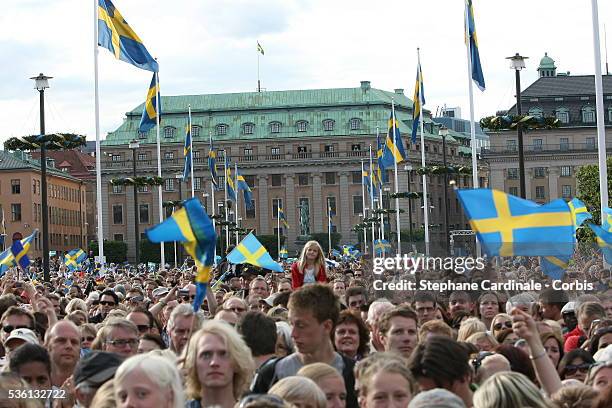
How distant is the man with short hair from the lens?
34.0 feet

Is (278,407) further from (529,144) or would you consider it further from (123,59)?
(529,144)

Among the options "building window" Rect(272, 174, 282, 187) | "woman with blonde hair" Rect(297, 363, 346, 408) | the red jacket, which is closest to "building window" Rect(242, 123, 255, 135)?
"building window" Rect(272, 174, 282, 187)

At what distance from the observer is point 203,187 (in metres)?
151

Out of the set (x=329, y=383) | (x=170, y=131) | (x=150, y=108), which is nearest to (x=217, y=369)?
(x=329, y=383)

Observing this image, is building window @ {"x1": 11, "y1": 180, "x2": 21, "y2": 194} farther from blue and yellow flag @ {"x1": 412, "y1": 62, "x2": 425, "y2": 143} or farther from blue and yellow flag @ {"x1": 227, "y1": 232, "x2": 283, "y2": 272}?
blue and yellow flag @ {"x1": 227, "y1": 232, "x2": 283, "y2": 272}

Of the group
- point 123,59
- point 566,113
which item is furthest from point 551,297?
point 566,113

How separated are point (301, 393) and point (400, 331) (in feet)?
9.60

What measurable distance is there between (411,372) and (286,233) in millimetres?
144579

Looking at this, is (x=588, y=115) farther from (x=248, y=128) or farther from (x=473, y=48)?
(x=473, y=48)

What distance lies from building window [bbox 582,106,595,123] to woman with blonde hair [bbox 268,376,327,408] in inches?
4863

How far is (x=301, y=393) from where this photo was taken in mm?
7613

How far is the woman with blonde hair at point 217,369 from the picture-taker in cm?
831

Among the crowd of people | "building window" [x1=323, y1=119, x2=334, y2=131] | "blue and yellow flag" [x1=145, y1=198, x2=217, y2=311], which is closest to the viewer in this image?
the crowd of people

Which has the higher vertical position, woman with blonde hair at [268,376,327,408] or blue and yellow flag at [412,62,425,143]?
blue and yellow flag at [412,62,425,143]
